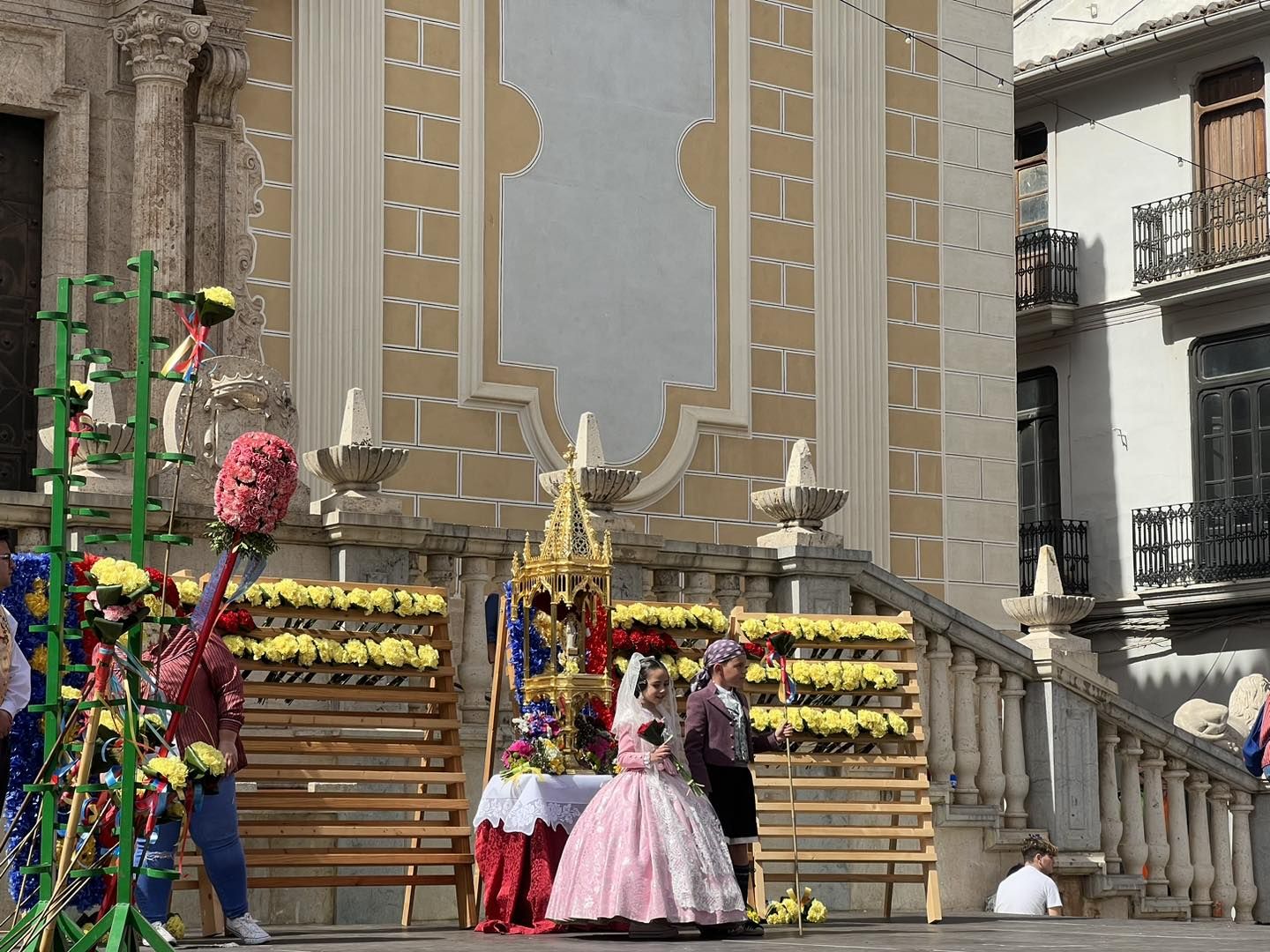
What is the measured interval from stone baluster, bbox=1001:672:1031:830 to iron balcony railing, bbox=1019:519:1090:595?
13.8 m

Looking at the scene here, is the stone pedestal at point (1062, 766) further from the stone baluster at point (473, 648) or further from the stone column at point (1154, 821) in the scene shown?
the stone baluster at point (473, 648)

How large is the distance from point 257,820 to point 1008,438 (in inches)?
401

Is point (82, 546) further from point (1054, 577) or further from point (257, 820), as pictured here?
point (1054, 577)

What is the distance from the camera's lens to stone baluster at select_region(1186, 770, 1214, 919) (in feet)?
50.5

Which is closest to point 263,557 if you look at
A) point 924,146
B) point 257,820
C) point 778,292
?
point 257,820

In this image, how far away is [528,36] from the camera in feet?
58.6

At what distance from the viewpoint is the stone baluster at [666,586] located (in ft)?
46.2

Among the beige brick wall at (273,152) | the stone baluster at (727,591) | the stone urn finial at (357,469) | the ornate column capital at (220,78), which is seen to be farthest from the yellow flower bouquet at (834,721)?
the ornate column capital at (220,78)

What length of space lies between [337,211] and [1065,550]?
14.5 meters

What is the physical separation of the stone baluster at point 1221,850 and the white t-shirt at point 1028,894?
2242mm

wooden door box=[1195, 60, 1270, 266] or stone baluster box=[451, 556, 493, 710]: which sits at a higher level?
wooden door box=[1195, 60, 1270, 266]

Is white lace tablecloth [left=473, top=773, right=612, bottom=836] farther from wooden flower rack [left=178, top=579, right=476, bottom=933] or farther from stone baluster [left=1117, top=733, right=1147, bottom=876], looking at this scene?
stone baluster [left=1117, top=733, right=1147, bottom=876]

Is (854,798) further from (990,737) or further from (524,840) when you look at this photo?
(524,840)

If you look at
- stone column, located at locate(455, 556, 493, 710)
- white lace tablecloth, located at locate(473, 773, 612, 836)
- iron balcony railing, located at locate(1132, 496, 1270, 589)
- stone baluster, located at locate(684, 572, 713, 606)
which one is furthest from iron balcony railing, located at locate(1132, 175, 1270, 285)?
white lace tablecloth, located at locate(473, 773, 612, 836)
